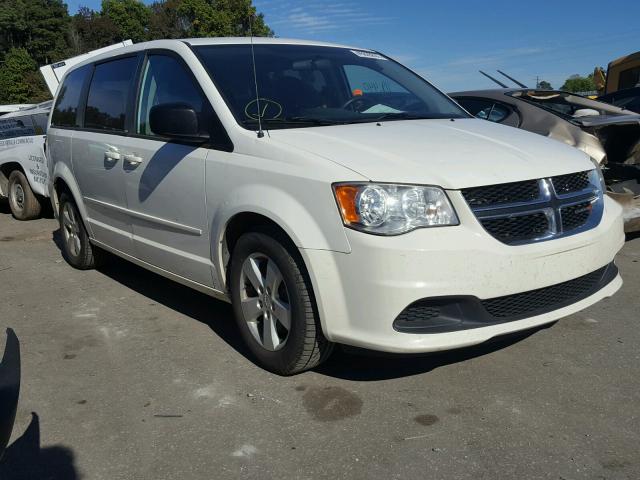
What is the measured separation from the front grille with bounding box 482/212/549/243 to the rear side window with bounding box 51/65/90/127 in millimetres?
3813

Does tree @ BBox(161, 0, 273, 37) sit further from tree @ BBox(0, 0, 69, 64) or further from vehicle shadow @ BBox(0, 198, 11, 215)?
vehicle shadow @ BBox(0, 198, 11, 215)

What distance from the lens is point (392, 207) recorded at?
2.88 m

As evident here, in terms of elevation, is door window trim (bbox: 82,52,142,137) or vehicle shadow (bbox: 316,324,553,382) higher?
door window trim (bbox: 82,52,142,137)

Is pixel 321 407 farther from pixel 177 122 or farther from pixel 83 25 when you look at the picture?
pixel 83 25

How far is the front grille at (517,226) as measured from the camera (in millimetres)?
2947

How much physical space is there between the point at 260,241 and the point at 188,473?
117 centimetres

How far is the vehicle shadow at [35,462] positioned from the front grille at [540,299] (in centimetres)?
194

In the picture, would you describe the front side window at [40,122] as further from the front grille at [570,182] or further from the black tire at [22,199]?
the front grille at [570,182]

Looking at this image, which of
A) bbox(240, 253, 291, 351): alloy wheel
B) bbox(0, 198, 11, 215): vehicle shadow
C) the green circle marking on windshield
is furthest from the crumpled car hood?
bbox(0, 198, 11, 215): vehicle shadow

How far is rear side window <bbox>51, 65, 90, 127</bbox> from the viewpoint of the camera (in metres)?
5.50

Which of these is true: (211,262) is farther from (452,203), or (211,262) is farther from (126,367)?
(452,203)

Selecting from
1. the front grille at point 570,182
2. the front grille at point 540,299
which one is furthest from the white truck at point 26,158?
the front grille at point 540,299

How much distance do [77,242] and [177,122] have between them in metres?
2.64

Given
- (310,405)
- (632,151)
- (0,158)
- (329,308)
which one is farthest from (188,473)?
(0,158)
